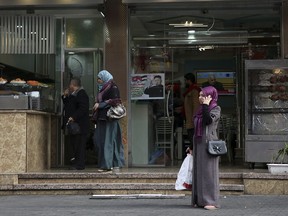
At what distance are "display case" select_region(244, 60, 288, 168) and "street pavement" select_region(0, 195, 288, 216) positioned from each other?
77.7 inches

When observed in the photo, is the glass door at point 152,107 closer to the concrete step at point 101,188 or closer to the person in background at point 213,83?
the person in background at point 213,83

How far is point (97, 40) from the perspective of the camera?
42.7 ft

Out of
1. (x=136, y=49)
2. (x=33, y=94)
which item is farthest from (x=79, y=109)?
(x=136, y=49)

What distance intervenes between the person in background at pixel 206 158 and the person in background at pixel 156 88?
4.21 metres

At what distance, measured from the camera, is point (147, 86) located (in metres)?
12.7

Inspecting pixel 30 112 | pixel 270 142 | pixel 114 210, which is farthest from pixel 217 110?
pixel 30 112

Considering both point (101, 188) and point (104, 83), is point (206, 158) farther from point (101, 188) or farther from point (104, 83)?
point (104, 83)

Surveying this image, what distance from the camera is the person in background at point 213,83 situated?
14040 millimetres

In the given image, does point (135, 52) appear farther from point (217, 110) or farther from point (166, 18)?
point (217, 110)

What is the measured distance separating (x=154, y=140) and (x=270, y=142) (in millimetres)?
2632

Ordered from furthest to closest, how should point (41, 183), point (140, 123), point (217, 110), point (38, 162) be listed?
1. point (140, 123)
2. point (38, 162)
3. point (41, 183)
4. point (217, 110)

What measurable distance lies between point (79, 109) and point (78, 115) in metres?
0.12

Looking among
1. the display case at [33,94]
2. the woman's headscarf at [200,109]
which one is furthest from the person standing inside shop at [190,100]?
the woman's headscarf at [200,109]

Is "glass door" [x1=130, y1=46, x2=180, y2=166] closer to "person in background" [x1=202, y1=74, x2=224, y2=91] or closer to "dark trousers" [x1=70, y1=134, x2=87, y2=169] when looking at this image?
"dark trousers" [x1=70, y1=134, x2=87, y2=169]
